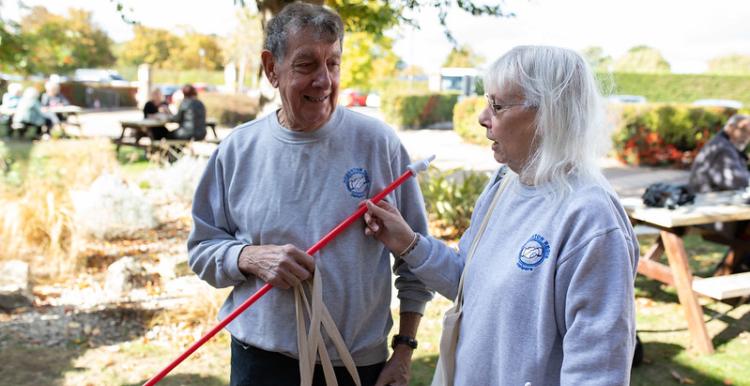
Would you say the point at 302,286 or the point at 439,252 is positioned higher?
the point at 439,252

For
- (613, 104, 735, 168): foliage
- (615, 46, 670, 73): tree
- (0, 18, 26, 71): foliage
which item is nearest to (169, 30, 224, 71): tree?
(615, 46, 670, 73): tree

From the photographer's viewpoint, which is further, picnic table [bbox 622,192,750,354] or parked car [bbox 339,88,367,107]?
parked car [bbox 339,88,367,107]

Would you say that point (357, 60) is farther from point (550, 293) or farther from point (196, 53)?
point (196, 53)

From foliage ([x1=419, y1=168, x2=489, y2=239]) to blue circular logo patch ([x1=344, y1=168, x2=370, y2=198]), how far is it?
5.13 meters

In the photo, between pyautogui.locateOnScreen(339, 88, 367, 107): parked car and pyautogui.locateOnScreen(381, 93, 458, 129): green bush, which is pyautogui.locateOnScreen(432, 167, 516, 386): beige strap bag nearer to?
pyautogui.locateOnScreen(381, 93, 458, 129): green bush

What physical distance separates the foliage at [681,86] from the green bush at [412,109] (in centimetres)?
890

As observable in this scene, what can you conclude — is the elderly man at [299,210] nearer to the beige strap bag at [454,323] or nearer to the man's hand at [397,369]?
the man's hand at [397,369]

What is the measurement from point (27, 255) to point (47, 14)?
36183 mm

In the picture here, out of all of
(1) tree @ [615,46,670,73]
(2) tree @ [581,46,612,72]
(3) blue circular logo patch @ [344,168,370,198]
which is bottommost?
(3) blue circular logo patch @ [344,168,370,198]

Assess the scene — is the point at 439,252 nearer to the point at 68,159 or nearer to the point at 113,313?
the point at 113,313

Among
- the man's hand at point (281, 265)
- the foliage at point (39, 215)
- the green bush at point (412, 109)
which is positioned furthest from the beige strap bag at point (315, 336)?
the green bush at point (412, 109)

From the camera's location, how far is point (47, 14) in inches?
1454

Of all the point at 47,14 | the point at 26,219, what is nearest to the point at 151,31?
the point at 47,14

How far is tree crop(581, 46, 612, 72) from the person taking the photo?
1.55 m
